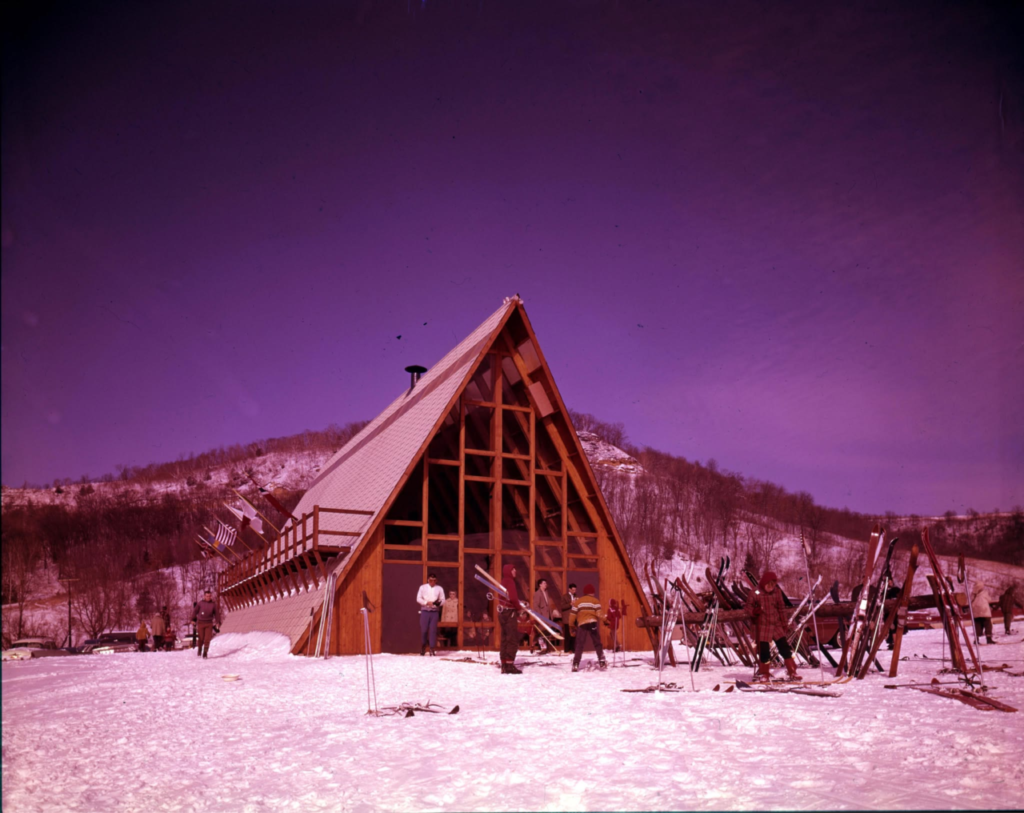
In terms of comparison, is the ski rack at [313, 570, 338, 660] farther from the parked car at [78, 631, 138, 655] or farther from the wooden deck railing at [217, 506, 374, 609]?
the parked car at [78, 631, 138, 655]

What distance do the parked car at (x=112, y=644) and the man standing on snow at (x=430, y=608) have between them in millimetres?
22584

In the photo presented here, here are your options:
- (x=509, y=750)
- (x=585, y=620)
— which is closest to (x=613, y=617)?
(x=585, y=620)

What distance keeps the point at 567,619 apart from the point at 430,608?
8.35ft

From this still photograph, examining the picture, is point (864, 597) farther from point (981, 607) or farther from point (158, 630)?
point (158, 630)

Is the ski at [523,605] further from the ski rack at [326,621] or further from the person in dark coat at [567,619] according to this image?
the ski rack at [326,621]

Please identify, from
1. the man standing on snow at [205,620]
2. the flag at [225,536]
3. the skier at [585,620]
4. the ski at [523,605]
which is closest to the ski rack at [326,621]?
the man standing on snow at [205,620]

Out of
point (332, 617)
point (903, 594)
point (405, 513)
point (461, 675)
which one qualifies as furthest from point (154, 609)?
point (903, 594)

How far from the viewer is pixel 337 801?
456 centimetres

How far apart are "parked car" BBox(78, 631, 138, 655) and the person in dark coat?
76.2 ft

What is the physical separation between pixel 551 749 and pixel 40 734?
4.14 m

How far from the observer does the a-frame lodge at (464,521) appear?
53.0ft

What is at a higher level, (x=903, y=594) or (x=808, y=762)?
(x=903, y=594)

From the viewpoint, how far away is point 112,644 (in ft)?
116

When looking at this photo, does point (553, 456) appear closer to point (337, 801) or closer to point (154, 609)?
point (337, 801)
